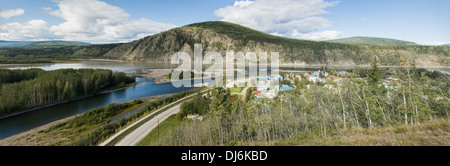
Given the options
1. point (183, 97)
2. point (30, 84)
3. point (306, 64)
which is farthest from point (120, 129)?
point (306, 64)

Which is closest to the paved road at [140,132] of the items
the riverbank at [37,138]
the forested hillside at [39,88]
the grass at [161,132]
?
the grass at [161,132]

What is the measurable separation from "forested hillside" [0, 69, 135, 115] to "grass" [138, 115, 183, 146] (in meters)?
23.3

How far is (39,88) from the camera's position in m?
29.4

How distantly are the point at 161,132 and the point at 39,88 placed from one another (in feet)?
88.4

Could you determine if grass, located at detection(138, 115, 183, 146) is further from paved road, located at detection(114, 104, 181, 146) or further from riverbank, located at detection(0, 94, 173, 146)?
riverbank, located at detection(0, 94, 173, 146)

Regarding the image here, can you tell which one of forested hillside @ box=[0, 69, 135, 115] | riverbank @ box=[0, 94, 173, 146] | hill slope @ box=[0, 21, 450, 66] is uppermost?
hill slope @ box=[0, 21, 450, 66]

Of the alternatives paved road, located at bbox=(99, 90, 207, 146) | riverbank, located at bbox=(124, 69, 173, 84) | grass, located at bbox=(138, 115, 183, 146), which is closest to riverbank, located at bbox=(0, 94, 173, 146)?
paved road, located at bbox=(99, 90, 207, 146)

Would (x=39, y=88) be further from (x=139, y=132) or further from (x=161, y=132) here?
(x=161, y=132)

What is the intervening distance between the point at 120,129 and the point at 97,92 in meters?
28.8

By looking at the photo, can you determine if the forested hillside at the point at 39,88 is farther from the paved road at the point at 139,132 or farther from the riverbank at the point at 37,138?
the paved road at the point at 139,132

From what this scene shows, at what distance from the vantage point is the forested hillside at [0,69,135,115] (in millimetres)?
25886

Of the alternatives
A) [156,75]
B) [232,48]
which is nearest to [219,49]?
[232,48]

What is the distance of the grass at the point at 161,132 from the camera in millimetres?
17458
